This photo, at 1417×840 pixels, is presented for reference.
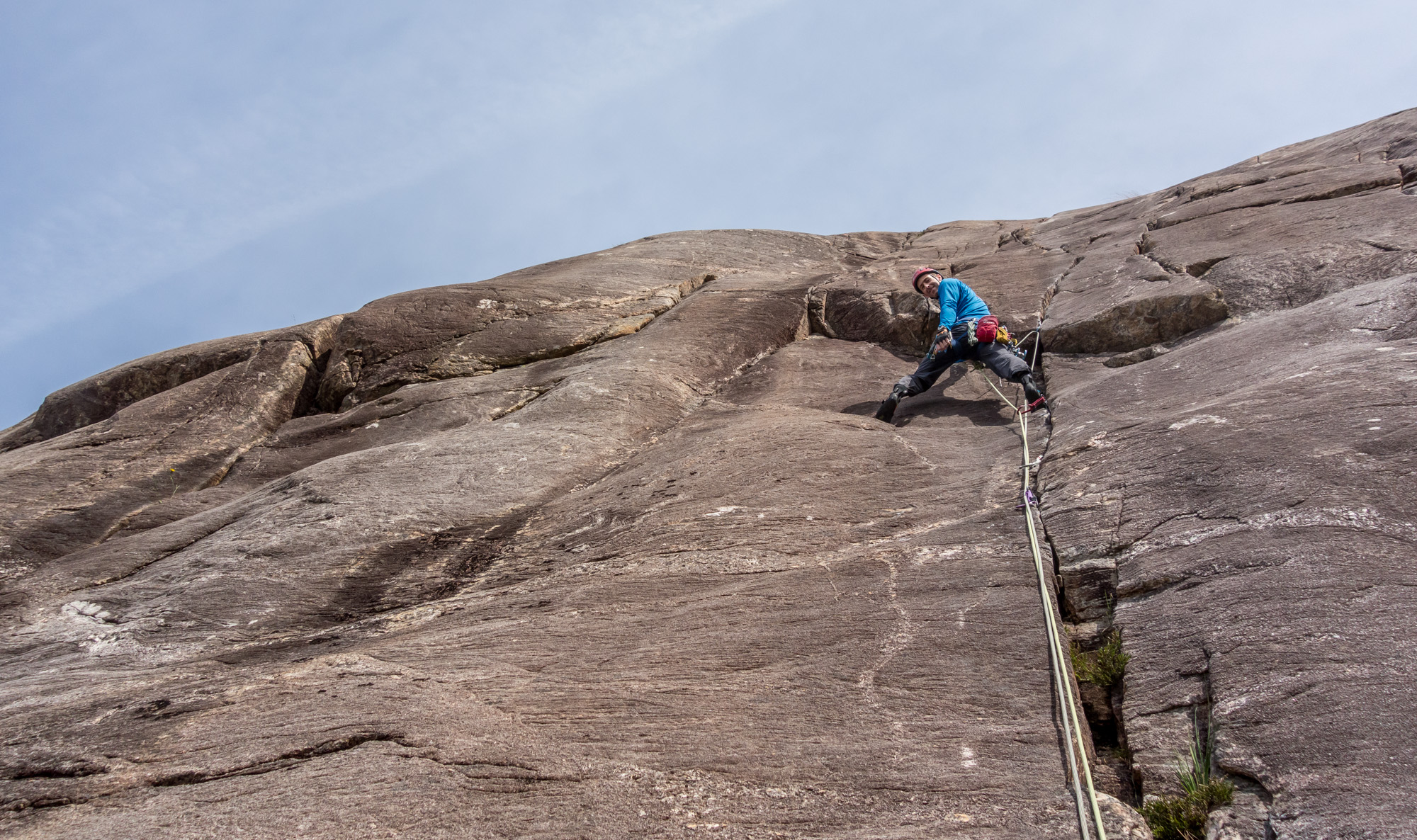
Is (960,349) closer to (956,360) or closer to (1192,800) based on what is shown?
(956,360)

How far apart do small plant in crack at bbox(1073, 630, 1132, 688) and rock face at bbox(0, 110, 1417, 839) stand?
95mm

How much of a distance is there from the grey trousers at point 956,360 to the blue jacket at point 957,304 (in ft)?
1.71

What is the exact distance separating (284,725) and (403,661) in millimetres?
982

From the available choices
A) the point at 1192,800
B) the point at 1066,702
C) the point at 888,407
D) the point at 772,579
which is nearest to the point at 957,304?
the point at 888,407

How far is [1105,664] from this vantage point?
5078mm

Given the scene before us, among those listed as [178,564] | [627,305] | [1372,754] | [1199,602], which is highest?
[627,305]

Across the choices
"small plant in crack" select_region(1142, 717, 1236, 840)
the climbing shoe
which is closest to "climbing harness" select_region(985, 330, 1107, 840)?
"small plant in crack" select_region(1142, 717, 1236, 840)

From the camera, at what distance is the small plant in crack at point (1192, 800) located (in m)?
3.95

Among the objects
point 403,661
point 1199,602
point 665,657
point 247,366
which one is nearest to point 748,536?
point 665,657

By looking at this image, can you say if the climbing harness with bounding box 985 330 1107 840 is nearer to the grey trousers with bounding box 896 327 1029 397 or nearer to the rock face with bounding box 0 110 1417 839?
the rock face with bounding box 0 110 1417 839

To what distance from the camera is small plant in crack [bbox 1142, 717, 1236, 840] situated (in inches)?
155

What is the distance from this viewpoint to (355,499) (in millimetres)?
9242

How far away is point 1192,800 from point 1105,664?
3.68 ft

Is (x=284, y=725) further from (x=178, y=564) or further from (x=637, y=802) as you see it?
(x=178, y=564)
